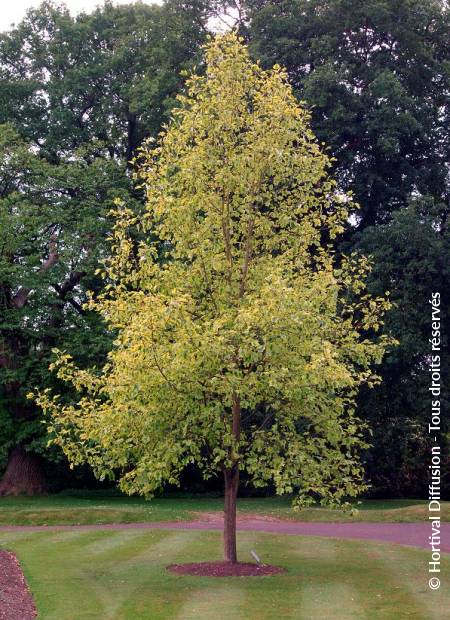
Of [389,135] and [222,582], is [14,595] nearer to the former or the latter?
[222,582]

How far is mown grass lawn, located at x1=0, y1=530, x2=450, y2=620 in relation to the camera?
42.5 feet

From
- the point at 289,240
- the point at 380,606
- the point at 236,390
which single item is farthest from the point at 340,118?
the point at 380,606

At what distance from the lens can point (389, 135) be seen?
33.4 metres

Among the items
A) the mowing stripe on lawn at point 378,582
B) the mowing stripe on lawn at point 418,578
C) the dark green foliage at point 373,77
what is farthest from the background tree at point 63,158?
the mowing stripe on lawn at point 418,578

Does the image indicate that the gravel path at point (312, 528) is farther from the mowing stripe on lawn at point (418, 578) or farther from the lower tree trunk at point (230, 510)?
the lower tree trunk at point (230, 510)

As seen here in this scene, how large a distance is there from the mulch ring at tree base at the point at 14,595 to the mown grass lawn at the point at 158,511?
917cm

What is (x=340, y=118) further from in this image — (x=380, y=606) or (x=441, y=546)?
(x=380, y=606)

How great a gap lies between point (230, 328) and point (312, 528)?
13053mm

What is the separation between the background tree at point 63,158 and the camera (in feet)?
113

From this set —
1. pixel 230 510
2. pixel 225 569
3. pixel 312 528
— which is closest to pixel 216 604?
pixel 225 569

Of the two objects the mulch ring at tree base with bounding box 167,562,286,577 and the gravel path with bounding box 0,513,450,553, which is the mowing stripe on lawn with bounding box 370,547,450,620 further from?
the gravel path with bounding box 0,513,450,553

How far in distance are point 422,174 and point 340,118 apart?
4.59 m

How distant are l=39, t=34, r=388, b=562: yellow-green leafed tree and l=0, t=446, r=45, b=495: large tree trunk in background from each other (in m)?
22.3

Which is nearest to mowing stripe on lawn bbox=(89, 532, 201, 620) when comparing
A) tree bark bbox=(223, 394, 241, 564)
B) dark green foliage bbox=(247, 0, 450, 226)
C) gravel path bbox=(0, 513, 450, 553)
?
tree bark bbox=(223, 394, 241, 564)
